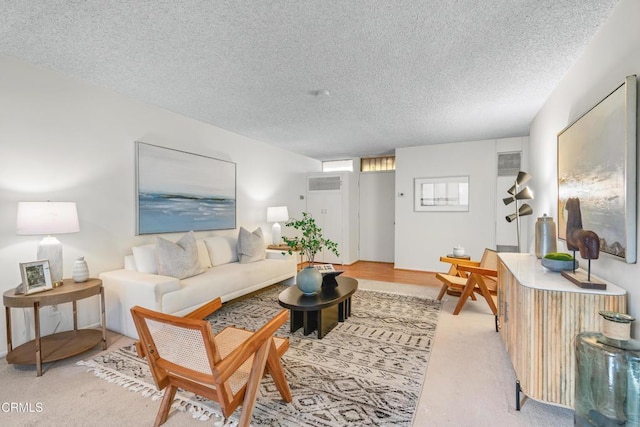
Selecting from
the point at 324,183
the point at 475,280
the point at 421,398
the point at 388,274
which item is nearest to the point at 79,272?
the point at 421,398

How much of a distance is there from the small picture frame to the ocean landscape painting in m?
1.10

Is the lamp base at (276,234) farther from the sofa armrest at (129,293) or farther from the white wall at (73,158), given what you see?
the sofa armrest at (129,293)

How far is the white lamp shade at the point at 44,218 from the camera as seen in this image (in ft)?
7.39

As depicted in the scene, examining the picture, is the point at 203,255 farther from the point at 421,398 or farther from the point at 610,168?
the point at 610,168

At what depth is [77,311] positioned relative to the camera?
285cm

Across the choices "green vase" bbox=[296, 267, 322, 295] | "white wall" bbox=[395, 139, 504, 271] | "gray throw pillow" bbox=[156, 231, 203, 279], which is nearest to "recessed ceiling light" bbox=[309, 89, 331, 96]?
"green vase" bbox=[296, 267, 322, 295]

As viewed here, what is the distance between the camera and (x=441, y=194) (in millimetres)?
5539

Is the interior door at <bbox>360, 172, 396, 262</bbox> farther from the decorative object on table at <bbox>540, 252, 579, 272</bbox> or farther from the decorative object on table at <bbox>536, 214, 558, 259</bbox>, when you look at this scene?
the decorative object on table at <bbox>540, 252, 579, 272</bbox>

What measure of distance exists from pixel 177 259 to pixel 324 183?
164 inches

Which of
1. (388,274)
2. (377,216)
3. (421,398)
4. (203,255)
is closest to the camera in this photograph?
(421,398)

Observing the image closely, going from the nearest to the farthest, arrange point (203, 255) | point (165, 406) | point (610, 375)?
point (610, 375)
point (165, 406)
point (203, 255)

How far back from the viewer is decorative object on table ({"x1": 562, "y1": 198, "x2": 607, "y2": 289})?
1.60m

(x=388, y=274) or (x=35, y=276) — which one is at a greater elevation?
(x=35, y=276)

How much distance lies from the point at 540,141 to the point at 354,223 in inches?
155
